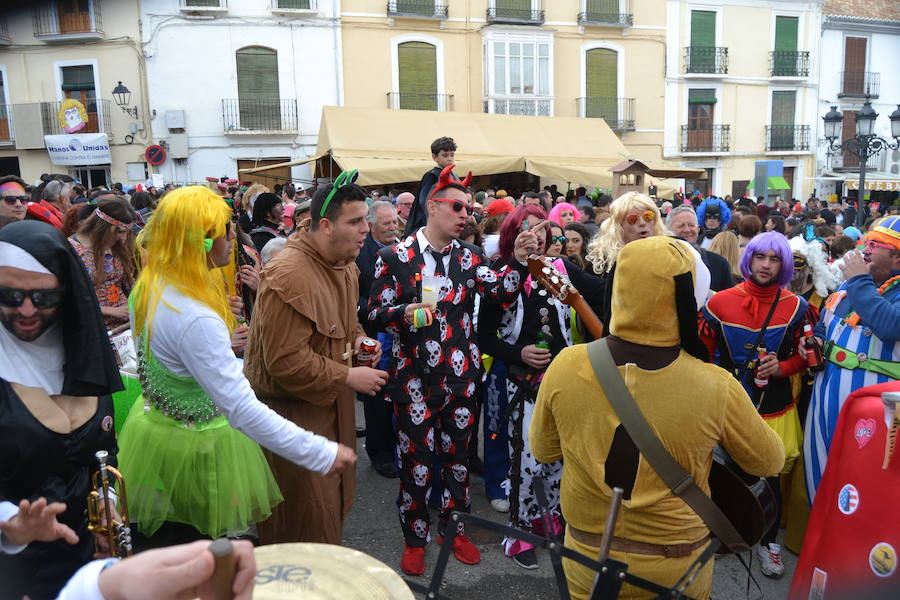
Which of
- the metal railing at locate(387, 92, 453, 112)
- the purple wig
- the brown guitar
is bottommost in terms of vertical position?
the brown guitar

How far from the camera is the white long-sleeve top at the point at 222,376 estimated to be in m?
2.40

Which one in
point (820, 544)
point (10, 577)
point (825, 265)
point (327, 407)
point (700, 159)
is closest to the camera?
point (10, 577)

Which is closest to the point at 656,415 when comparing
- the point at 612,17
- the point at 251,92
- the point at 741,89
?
the point at 251,92

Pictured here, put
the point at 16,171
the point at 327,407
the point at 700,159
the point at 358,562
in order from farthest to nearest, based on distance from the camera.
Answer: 1. the point at 700,159
2. the point at 16,171
3. the point at 327,407
4. the point at 358,562

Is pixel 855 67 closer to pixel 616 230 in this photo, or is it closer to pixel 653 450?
pixel 616 230

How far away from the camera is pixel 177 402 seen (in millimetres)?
2711

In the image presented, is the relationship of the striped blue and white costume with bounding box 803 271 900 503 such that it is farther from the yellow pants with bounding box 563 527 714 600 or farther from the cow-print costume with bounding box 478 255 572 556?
the yellow pants with bounding box 563 527 714 600

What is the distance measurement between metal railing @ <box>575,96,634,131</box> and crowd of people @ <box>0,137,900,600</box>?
836 inches

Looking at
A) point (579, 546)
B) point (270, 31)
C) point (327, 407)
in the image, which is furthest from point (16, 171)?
point (579, 546)

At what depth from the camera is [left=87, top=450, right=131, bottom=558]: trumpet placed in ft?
6.88

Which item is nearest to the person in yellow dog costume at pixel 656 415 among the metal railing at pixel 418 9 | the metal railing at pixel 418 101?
the metal railing at pixel 418 101

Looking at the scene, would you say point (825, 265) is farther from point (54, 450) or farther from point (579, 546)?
point (54, 450)

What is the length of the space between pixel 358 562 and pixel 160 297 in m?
1.34

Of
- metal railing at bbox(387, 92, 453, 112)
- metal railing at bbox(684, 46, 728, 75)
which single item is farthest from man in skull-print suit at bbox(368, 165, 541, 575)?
metal railing at bbox(684, 46, 728, 75)
